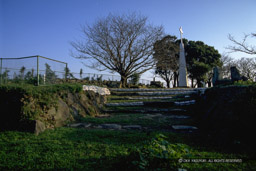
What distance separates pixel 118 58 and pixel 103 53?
155 cm

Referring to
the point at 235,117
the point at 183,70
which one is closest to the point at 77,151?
the point at 235,117

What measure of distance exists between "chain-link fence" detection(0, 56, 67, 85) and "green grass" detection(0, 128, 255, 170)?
2757mm

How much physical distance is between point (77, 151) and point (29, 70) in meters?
4.65

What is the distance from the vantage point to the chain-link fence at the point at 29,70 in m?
5.47

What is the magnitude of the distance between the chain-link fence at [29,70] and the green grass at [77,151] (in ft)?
9.05

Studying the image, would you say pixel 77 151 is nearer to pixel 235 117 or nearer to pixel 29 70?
pixel 235 117

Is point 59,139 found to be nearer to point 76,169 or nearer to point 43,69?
point 76,169

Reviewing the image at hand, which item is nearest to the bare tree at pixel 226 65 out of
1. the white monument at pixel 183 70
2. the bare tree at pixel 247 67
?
the bare tree at pixel 247 67

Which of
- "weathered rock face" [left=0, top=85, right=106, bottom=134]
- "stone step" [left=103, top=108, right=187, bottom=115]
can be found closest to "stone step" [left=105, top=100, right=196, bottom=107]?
"stone step" [left=103, top=108, right=187, bottom=115]

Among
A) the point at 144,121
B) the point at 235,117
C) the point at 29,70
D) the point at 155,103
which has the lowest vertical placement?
the point at 144,121

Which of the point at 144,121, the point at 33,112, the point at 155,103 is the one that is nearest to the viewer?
the point at 33,112

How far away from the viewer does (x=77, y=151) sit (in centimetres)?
242

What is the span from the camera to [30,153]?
7.66ft

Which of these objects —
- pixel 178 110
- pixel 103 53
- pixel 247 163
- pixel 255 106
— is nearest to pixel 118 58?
pixel 103 53
